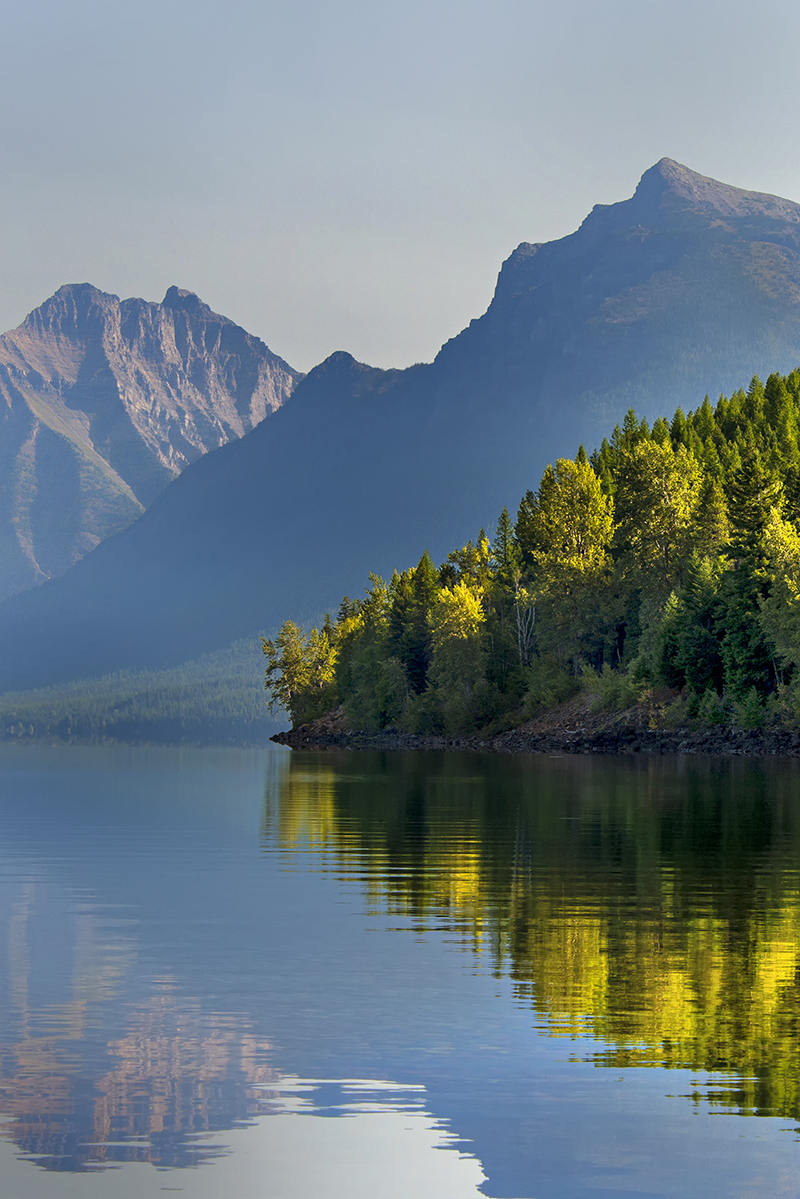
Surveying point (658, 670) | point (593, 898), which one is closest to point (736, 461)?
→ point (658, 670)

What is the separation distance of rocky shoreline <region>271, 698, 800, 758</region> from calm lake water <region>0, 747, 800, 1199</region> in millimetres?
63396

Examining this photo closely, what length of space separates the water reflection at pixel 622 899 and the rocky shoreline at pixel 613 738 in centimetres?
3720

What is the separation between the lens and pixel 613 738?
376 ft

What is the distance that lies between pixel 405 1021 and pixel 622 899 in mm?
11053

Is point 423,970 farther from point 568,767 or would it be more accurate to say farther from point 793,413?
point 793,413

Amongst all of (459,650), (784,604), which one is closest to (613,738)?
(784,604)

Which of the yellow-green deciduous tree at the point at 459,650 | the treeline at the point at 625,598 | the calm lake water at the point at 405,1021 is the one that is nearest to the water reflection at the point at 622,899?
the calm lake water at the point at 405,1021

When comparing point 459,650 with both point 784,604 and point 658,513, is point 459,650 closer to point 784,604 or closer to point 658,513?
point 658,513

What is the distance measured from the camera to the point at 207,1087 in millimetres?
A: 14711

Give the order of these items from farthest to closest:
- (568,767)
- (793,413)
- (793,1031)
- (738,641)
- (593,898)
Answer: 1. (793,413)
2. (738,641)
3. (568,767)
4. (593,898)
5. (793,1031)

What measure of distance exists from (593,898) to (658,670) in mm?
89216

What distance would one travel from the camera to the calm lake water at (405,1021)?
1256 cm

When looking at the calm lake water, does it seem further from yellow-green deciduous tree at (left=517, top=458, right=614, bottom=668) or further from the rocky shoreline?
yellow-green deciduous tree at (left=517, top=458, right=614, bottom=668)

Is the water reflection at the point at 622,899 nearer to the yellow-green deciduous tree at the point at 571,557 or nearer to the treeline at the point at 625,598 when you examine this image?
the treeline at the point at 625,598
